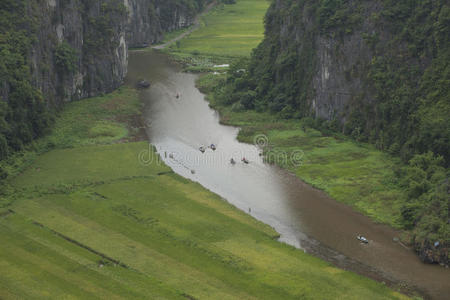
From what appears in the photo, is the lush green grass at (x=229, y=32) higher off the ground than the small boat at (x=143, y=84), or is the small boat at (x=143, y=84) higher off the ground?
the lush green grass at (x=229, y=32)

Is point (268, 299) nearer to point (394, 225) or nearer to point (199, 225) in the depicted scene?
point (199, 225)

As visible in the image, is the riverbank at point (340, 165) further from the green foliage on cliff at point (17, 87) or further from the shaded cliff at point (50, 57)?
the green foliage on cliff at point (17, 87)

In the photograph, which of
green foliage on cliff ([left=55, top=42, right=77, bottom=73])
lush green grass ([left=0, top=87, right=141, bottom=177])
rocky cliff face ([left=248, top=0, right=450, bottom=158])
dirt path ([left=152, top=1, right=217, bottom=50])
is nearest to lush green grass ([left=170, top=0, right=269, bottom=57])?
dirt path ([left=152, top=1, right=217, bottom=50])

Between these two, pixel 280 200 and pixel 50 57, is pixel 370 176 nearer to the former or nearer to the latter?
pixel 280 200

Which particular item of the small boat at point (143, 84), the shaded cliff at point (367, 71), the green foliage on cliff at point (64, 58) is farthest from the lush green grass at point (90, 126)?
the shaded cliff at point (367, 71)

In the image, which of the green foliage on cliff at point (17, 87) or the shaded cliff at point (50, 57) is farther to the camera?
the shaded cliff at point (50, 57)

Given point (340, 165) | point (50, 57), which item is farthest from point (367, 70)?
point (50, 57)
